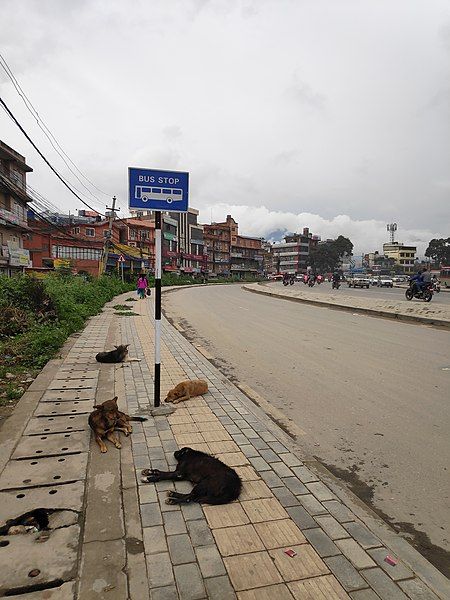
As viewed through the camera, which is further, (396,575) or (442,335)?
(442,335)

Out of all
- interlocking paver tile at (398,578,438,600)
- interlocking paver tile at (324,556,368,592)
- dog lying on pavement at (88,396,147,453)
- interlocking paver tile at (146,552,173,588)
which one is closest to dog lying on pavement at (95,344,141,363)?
dog lying on pavement at (88,396,147,453)

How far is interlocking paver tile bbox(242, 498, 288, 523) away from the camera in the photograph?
279 centimetres

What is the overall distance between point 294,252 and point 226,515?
108170 mm

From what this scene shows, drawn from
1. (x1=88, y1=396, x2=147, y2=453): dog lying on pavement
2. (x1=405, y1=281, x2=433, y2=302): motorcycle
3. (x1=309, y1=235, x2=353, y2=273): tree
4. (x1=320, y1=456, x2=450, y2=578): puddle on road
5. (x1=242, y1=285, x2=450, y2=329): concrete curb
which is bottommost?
(x1=320, y1=456, x2=450, y2=578): puddle on road

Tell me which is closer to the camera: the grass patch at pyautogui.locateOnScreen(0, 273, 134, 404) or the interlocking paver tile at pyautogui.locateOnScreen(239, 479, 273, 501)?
the interlocking paver tile at pyautogui.locateOnScreen(239, 479, 273, 501)

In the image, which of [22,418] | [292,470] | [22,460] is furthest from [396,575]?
[22,418]

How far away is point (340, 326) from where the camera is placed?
13055mm

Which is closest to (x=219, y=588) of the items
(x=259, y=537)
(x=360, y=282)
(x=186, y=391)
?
(x=259, y=537)

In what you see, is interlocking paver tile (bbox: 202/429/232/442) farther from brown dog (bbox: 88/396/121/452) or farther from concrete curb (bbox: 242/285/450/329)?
concrete curb (bbox: 242/285/450/329)

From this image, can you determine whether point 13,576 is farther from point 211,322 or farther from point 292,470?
point 211,322

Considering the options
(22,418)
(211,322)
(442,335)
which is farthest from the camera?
(211,322)

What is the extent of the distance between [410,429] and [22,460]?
395 centimetres

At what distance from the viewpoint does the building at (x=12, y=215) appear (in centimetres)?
3136

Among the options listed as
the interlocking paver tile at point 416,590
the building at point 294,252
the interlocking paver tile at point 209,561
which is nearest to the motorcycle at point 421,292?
the interlocking paver tile at point 416,590
